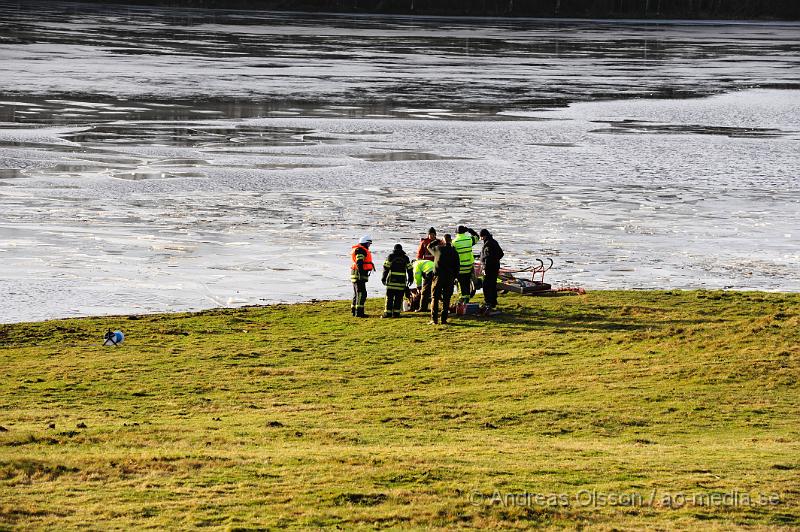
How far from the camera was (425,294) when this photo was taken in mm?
20969

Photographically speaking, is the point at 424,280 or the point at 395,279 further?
the point at 424,280

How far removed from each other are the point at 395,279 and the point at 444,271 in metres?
0.98

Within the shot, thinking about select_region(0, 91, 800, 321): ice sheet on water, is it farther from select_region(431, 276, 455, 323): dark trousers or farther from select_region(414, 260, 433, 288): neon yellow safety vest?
select_region(431, 276, 455, 323): dark trousers

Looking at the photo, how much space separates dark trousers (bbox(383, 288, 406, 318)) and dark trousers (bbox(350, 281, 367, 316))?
41 cm

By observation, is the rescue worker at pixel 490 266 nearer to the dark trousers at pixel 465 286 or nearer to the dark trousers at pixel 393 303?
the dark trousers at pixel 465 286

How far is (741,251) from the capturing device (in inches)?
1027

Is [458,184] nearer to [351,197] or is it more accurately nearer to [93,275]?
[351,197]

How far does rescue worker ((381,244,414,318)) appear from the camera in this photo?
2006cm

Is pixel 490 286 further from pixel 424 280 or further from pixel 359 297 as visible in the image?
pixel 359 297

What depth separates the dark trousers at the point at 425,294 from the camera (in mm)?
20719

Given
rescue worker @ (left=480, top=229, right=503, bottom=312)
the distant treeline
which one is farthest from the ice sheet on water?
the distant treeline

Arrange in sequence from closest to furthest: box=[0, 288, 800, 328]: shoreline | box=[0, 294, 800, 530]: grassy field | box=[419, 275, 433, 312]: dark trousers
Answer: box=[0, 294, 800, 530]: grassy field < box=[0, 288, 800, 328]: shoreline < box=[419, 275, 433, 312]: dark trousers

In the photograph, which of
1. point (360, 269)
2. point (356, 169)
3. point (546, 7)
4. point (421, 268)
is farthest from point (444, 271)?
point (546, 7)

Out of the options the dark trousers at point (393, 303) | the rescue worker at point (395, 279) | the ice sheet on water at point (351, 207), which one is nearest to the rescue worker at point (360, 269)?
the rescue worker at point (395, 279)
